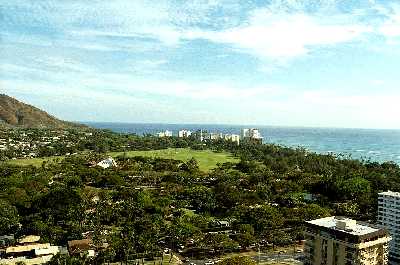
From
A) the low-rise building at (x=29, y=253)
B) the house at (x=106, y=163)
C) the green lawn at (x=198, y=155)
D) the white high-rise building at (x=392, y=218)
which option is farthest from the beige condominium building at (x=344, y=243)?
the green lawn at (x=198, y=155)

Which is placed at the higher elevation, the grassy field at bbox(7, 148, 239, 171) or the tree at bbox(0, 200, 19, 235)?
the grassy field at bbox(7, 148, 239, 171)

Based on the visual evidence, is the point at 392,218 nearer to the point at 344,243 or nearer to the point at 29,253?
the point at 344,243

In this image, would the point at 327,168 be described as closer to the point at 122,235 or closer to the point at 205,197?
the point at 205,197

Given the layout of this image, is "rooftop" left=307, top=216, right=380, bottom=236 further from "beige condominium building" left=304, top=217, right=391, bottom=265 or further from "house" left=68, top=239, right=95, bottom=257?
"house" left=68, top=239, right=95, bottom=257

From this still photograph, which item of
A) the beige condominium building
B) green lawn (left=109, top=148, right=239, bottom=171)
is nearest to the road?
the beige condominium building

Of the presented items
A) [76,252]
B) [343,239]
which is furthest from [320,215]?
[76,252]

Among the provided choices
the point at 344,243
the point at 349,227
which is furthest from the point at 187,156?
the point at 344,243
